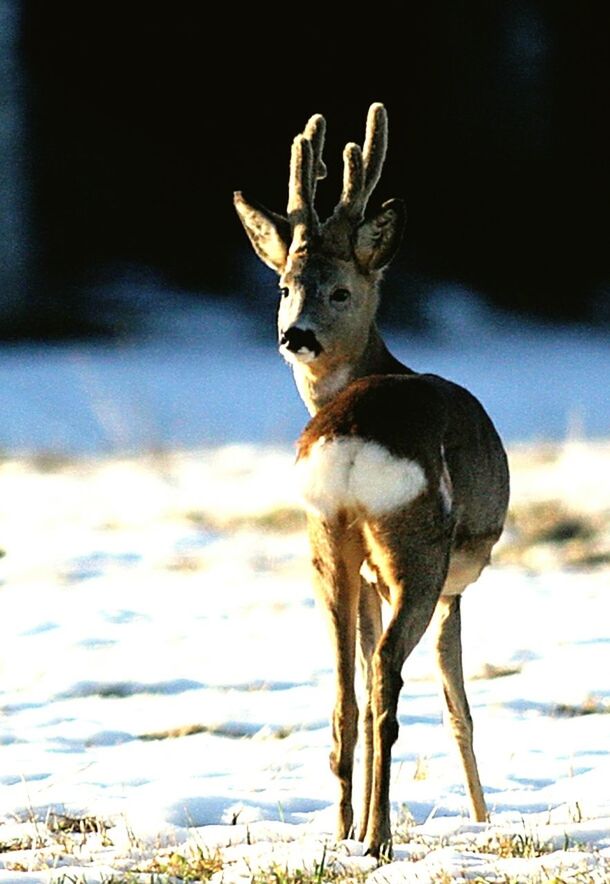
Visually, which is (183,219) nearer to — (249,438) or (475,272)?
(475,272)

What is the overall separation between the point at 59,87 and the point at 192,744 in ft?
30.2

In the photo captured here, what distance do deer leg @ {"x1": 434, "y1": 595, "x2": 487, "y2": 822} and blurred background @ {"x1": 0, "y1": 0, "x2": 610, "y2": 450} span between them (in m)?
8.88

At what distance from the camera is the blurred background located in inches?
560

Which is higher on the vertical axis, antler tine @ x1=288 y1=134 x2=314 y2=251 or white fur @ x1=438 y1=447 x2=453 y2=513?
antler tine @ x1=288 y1=134 x2=314 y2=251

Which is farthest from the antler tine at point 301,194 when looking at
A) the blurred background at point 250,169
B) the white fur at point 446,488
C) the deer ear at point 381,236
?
the blurred background at point 250,169

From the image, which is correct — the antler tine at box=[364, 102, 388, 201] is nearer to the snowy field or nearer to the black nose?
the black nose

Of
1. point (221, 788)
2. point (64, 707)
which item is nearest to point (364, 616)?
point (221, 788)

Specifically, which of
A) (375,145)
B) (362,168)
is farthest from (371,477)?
(375,145)

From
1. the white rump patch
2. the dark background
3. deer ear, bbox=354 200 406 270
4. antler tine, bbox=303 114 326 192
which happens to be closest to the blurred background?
the dark background

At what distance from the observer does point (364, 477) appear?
4.24m

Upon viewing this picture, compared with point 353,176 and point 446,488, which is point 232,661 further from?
point 446,488

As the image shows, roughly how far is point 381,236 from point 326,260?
125mm

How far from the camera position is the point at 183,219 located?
14172 millimetres

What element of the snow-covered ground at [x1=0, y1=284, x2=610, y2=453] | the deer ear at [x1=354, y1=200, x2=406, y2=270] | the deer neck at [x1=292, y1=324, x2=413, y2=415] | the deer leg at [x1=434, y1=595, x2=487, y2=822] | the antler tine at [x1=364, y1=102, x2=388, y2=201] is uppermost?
the snow-covered ground at [x1=0, y1=284, x2=610, y2=453]
